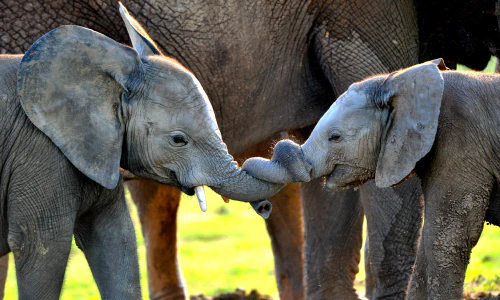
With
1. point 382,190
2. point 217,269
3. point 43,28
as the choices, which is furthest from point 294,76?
point 217,269

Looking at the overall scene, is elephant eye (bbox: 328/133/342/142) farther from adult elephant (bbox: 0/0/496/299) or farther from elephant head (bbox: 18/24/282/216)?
adult elephant (bbox: 0/0/496/299)

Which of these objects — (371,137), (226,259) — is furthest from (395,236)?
(226,259)

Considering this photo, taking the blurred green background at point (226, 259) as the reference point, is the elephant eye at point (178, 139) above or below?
above

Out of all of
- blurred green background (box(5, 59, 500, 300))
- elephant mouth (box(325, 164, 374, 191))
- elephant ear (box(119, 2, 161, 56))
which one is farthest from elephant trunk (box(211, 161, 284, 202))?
blurred green background (box(5, 59, 500, 300))

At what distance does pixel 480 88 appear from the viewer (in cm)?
667

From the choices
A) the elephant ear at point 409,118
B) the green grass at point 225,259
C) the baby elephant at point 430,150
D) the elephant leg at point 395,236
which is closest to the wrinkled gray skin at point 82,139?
the baby elephant at point 430,150

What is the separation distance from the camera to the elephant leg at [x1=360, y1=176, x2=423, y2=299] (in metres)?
7.85

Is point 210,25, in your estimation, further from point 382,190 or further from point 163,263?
point 163,263

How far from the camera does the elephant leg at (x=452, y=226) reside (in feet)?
21.4

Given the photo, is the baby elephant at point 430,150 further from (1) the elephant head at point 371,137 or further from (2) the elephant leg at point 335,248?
(2) the elephant leg at point 335,248

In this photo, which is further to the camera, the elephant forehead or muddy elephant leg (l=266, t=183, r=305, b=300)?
muddy elephant leg (l=266, t=183, r=305, b=300)

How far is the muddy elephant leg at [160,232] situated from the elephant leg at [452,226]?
3386 millimetres

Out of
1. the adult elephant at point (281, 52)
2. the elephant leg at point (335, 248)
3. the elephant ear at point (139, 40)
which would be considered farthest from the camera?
the elephant leg at point (335, 248)

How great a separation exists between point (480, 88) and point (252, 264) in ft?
22.6
